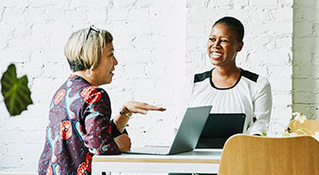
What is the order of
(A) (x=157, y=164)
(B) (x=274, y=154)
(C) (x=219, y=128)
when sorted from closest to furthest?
(B) (x=274, y=154) < (A) (x=157, y=164) < (C) (x=219, y=128)

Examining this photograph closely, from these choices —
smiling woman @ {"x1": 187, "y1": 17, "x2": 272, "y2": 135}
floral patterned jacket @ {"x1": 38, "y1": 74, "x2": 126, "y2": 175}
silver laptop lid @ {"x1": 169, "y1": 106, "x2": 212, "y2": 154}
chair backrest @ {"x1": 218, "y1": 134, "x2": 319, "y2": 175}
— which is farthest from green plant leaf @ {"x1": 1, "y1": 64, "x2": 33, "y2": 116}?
chair backrest @ {"x1": 218, "y1": 134, "x2": 319, "y2": 175}

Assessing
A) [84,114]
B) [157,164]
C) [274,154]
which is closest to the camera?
[274,154]

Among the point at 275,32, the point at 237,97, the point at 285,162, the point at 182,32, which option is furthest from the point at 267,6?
the point at 285,162

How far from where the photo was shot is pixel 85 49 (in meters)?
2.11

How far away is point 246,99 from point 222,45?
0.33 meters

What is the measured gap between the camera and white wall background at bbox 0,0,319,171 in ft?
10.9

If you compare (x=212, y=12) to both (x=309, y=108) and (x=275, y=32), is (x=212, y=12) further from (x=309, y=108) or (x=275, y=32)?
(x=309, y=108)

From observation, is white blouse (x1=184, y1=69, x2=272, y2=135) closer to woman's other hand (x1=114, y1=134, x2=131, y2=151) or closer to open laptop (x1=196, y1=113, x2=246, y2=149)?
open laptop (x1=196, y1=113, x2=246, y2=149)

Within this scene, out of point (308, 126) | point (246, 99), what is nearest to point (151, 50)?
point (246, 99)

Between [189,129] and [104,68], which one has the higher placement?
[104,68]

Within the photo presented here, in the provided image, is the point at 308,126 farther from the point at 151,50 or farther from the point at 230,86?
the point at 151,50

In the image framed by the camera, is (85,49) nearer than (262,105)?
Yes

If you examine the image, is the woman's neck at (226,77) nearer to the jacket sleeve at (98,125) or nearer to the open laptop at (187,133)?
→ the open laptop at (187,133)

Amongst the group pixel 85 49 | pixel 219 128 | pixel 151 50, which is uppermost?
pixel 85 49
